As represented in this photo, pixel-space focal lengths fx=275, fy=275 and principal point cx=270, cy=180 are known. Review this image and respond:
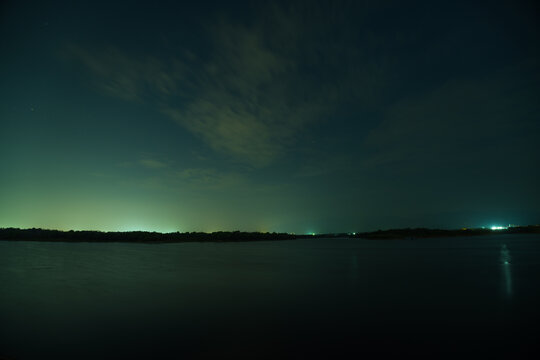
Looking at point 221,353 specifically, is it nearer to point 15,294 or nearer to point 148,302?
point 148,302

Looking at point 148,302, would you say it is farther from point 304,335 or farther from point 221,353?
point 304,335

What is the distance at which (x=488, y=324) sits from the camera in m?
8.71

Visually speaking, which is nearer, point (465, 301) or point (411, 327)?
point (411, 327)

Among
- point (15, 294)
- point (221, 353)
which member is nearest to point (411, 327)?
point (221, 353)

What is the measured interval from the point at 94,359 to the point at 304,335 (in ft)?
17.0

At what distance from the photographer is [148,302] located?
→ 38.4 feet

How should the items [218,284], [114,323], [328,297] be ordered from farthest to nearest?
[218,284] < [328,297] < [114,323]

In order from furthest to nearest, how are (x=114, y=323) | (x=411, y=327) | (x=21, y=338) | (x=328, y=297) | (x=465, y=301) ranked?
(x=328, y=297) → (x=465, y=301) → (x=114, y=323) → (x=411, y=327) → (x=21, y=338)

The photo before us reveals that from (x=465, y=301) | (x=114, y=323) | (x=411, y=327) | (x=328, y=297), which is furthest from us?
(x=328, y=297)

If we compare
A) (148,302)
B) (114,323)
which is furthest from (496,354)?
(148,302)

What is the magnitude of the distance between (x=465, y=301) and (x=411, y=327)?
5.14 metres

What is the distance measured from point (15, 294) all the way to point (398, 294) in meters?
18.3

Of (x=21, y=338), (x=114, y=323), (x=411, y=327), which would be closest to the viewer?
(x=21, y=338)

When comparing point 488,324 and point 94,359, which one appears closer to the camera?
point 94,359
